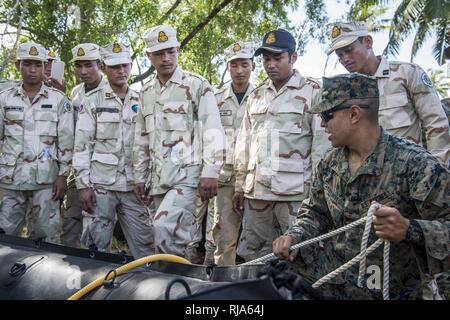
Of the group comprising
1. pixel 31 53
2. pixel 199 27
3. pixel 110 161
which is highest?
pixel 199 27

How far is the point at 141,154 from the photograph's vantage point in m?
5.61

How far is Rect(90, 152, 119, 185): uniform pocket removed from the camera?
19.4 ft

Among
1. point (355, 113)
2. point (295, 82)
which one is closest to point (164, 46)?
point (295, 82)

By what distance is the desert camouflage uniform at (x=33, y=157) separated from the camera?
609cm

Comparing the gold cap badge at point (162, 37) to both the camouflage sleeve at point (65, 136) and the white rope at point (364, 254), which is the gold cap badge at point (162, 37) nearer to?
the camouflage sleeve at point (65, 136)

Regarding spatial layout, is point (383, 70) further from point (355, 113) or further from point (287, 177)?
point (355, 113)

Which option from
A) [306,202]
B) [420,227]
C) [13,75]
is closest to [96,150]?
[306,202]

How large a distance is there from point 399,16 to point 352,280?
1245 cm

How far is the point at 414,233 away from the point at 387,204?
0.28 metres

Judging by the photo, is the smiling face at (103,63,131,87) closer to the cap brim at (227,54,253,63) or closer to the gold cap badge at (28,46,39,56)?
the gold cap badge at (28,46,39,56)

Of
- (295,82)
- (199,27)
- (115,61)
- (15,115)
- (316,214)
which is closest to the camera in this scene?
(316,214)

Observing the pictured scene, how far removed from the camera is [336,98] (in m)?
3.26

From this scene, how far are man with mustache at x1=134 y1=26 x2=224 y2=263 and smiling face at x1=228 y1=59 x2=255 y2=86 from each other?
136cm

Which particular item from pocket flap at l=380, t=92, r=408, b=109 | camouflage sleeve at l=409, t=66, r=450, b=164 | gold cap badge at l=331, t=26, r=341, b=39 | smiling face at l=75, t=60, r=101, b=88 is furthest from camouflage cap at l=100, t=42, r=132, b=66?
camouflage sleeve at l=409, t=66, r=450, b=164
